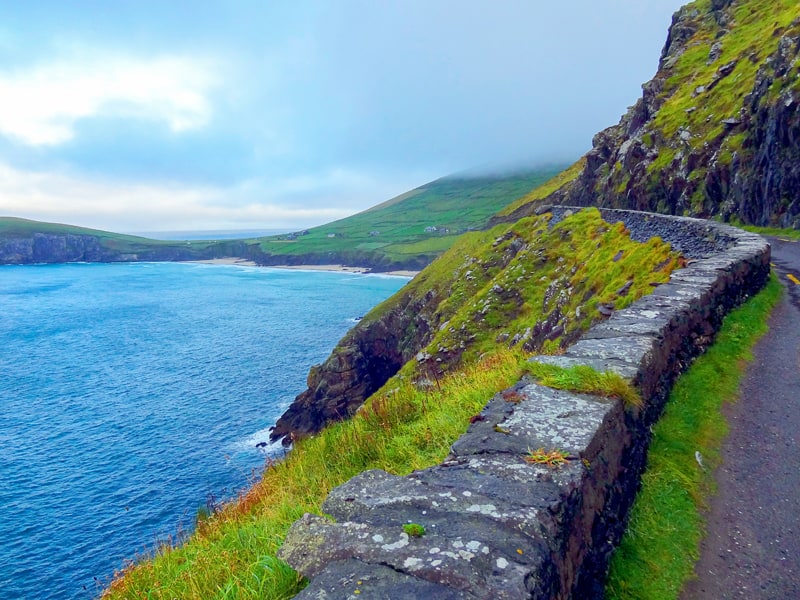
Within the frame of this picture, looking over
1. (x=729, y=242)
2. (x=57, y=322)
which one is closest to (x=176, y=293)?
(x=57, y=322)

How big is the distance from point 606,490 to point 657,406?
10.5 feet

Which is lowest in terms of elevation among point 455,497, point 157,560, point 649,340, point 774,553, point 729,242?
point 157,560

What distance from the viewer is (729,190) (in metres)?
41.9

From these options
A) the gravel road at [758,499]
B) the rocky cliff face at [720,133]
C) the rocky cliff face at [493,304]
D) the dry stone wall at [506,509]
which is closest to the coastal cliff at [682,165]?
the rocky cliff face at [720,133]

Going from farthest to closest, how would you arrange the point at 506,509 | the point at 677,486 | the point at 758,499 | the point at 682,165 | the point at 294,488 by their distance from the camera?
the point at 682,165, the point at 294,488, the point at 677,486, the point at 758,499, the point at 506,509

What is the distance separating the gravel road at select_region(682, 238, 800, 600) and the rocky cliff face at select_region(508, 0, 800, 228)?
34.0m

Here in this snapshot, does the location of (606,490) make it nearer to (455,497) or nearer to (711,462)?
(455,497)

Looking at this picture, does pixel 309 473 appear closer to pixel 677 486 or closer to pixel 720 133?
pixel 677 486

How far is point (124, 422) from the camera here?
2325 inches

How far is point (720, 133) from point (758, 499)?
50114mm

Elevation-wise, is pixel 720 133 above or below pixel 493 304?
above

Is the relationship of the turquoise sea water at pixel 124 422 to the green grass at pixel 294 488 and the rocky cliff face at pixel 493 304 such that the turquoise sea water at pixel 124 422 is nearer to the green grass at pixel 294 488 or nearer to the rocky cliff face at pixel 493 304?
the green grass at pixel 294 488

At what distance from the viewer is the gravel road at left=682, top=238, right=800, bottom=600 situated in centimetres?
494

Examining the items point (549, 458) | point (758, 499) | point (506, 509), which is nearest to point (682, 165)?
point (758, 499)
